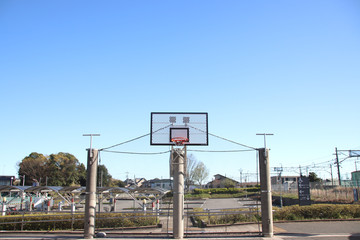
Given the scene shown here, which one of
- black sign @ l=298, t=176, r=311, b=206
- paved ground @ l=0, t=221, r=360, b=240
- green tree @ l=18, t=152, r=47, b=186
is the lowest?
paved ground @ l=0, t=221, r=360, b=240

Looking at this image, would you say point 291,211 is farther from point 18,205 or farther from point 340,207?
point 18,205

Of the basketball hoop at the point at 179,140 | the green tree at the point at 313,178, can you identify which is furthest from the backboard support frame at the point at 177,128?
the green tree at the point at 313,178

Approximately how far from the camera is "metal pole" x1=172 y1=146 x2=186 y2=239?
36.5 ft

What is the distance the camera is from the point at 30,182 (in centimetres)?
6203

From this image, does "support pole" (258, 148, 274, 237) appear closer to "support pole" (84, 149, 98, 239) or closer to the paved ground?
the paved ground

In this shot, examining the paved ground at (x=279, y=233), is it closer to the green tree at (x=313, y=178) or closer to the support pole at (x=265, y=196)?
the support pole at (x=265, y=196)

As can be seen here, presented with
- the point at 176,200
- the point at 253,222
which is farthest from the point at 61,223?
the point at 253,222

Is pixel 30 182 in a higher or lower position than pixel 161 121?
lower

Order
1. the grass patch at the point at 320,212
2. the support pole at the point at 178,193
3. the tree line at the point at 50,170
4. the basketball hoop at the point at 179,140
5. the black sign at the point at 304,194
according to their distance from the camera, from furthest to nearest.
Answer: the tree line at the point at 50,170 → the black sign at the point at 304,194 → the grass patch at the point at 320,212 → the basketball hoop at the point at 179,140 → the support pole at the point at 178,193

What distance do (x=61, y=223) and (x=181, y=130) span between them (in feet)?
24.8

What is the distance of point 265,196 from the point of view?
11586 mm

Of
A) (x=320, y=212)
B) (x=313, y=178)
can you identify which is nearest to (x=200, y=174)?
(x=313, y=178)

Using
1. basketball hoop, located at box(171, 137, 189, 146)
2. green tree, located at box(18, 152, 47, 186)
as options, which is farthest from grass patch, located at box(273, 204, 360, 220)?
green tree, located at box(18, 152, 47, 186)

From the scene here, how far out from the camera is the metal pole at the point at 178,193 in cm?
1113
